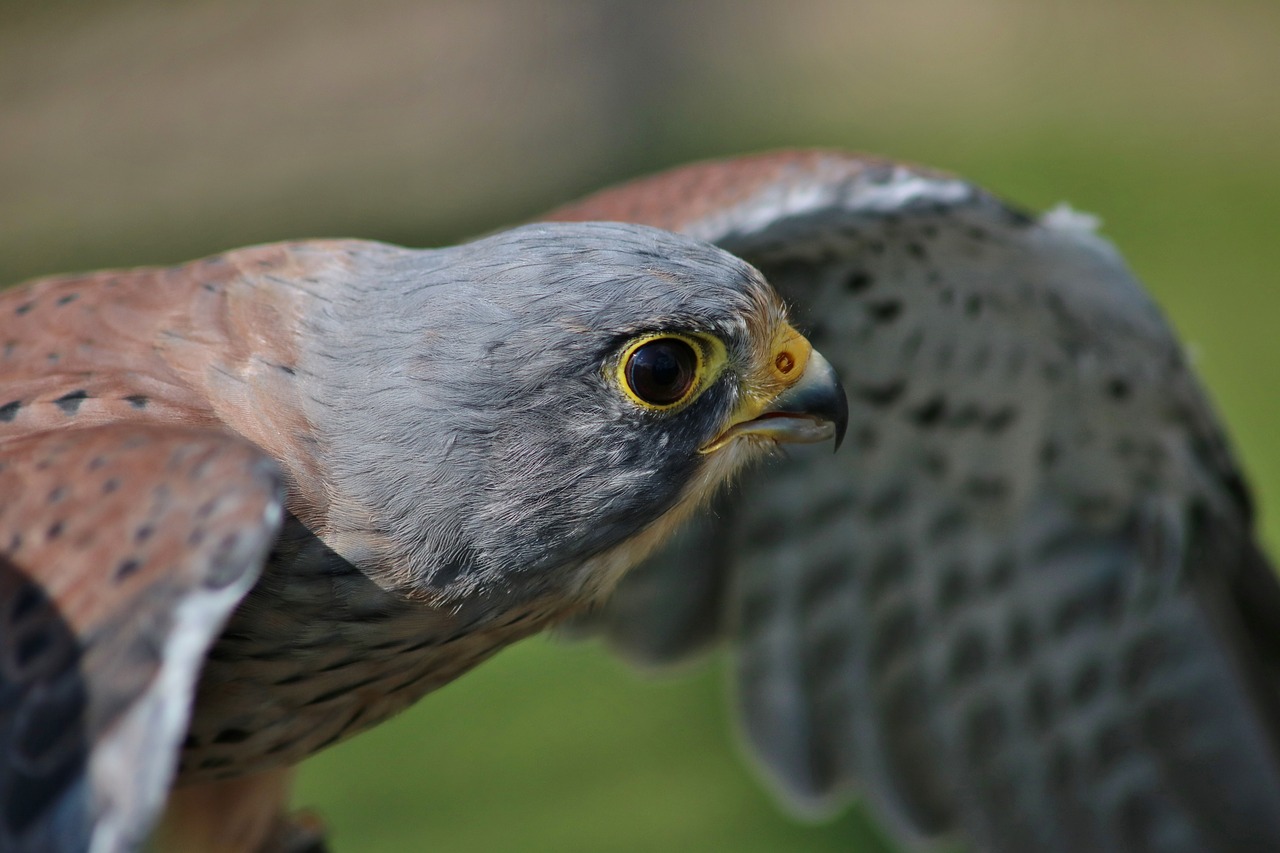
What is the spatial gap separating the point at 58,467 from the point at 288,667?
0.49 metres

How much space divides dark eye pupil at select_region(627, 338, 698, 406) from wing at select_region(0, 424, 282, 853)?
607 mm

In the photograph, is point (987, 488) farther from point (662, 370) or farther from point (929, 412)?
point (662, 370)

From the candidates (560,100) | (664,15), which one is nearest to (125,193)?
(560,100)

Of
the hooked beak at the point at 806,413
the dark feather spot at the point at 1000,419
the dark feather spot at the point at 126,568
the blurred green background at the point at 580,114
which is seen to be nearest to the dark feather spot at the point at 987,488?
the dark feather spot at the point at 1000,419

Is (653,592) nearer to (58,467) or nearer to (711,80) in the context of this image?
(58,467)

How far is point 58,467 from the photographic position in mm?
1984

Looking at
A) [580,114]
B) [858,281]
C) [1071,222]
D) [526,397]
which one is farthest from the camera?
[580,114]

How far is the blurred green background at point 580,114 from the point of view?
8828 mm

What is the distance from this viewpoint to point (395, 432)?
224 centimetres

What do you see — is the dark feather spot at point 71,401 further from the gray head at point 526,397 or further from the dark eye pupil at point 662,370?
the dark eye pupil at point 662,370

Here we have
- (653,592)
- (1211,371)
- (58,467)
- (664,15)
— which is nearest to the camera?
(58,467)

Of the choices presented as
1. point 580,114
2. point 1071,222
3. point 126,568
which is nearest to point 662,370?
point 126,568

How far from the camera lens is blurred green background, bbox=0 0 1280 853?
8828 mm

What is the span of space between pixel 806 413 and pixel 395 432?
74cm
